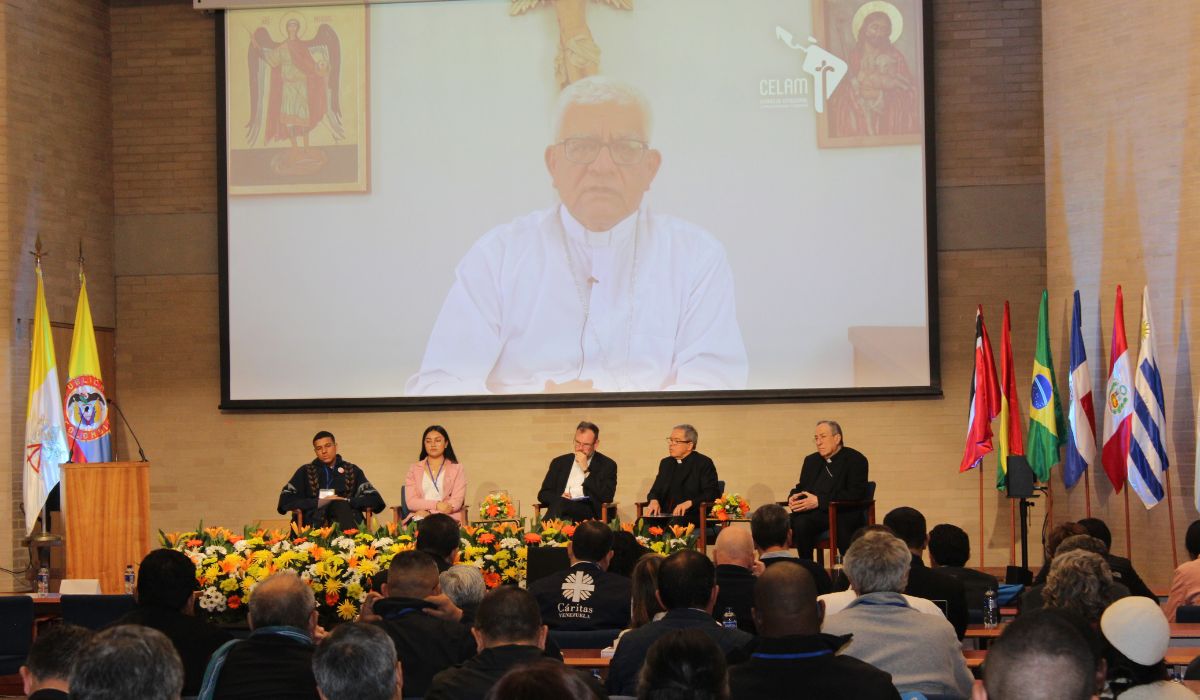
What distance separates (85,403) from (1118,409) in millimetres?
6659

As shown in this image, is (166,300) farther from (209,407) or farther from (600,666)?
(600,666)

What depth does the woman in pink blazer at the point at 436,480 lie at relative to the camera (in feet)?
30.3

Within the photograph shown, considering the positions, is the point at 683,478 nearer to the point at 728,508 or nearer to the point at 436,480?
the point at 728,508

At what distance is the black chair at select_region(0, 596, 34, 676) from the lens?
5.84m

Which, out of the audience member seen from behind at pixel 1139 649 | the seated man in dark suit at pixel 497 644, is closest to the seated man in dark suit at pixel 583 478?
the seated man in dark suit at pixel 497 644


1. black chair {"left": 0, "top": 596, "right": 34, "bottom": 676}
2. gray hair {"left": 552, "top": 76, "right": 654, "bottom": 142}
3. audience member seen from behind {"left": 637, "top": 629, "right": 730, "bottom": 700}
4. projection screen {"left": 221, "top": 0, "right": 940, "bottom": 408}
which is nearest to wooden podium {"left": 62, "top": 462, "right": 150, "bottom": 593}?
black chair {"left": 0, "top": 596, "right": 34, "bottom": 676}

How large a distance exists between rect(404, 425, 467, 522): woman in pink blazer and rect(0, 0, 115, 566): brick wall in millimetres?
2746

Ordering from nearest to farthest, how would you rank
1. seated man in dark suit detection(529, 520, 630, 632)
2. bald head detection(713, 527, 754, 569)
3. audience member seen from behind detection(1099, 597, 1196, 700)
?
audience member seen from behind detection(1099, 597, 1196, 700) → bald head detection(713, 527, 754, 569) → seated man in dark suit detection(529, 520, 630, 632)

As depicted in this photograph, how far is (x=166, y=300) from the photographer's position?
11016 millimetres

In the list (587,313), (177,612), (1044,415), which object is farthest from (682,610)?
(587,313)

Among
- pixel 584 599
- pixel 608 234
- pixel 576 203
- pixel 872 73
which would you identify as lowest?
pixel 584 599

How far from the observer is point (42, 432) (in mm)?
9398

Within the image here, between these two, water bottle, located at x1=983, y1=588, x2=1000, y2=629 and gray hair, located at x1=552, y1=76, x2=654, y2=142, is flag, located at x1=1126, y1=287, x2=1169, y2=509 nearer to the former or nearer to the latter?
water bottle, located at x1=983, y1=588, x2=1000, y2=629

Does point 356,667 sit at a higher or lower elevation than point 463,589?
higher
